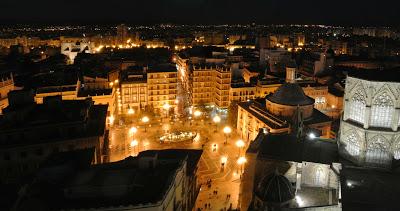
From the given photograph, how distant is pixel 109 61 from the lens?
106 m

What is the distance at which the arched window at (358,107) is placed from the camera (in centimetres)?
3512

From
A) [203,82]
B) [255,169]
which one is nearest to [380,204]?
[255,169]

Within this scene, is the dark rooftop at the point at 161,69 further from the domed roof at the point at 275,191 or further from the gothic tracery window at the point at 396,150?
the gothic tracery window at the point at 396,150

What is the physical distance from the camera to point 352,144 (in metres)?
36.2

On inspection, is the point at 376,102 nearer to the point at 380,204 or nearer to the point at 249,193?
the point at 380,204

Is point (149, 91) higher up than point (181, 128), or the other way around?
point (149, 91)

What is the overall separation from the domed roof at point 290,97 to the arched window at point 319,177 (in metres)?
24.6

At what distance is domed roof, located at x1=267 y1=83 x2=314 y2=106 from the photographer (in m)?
61.2

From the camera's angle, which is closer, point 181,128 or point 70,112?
point 70,112

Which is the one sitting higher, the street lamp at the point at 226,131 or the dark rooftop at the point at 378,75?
the dark rooftop at the point at 378,75

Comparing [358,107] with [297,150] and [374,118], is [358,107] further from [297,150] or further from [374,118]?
[297,150]

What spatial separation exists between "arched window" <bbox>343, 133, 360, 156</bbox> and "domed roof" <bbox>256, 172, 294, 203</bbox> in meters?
7.62

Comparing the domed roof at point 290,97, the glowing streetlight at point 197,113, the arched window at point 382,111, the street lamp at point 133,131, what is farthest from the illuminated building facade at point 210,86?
the arched window at point 382,111

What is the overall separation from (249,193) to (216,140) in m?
25.1
